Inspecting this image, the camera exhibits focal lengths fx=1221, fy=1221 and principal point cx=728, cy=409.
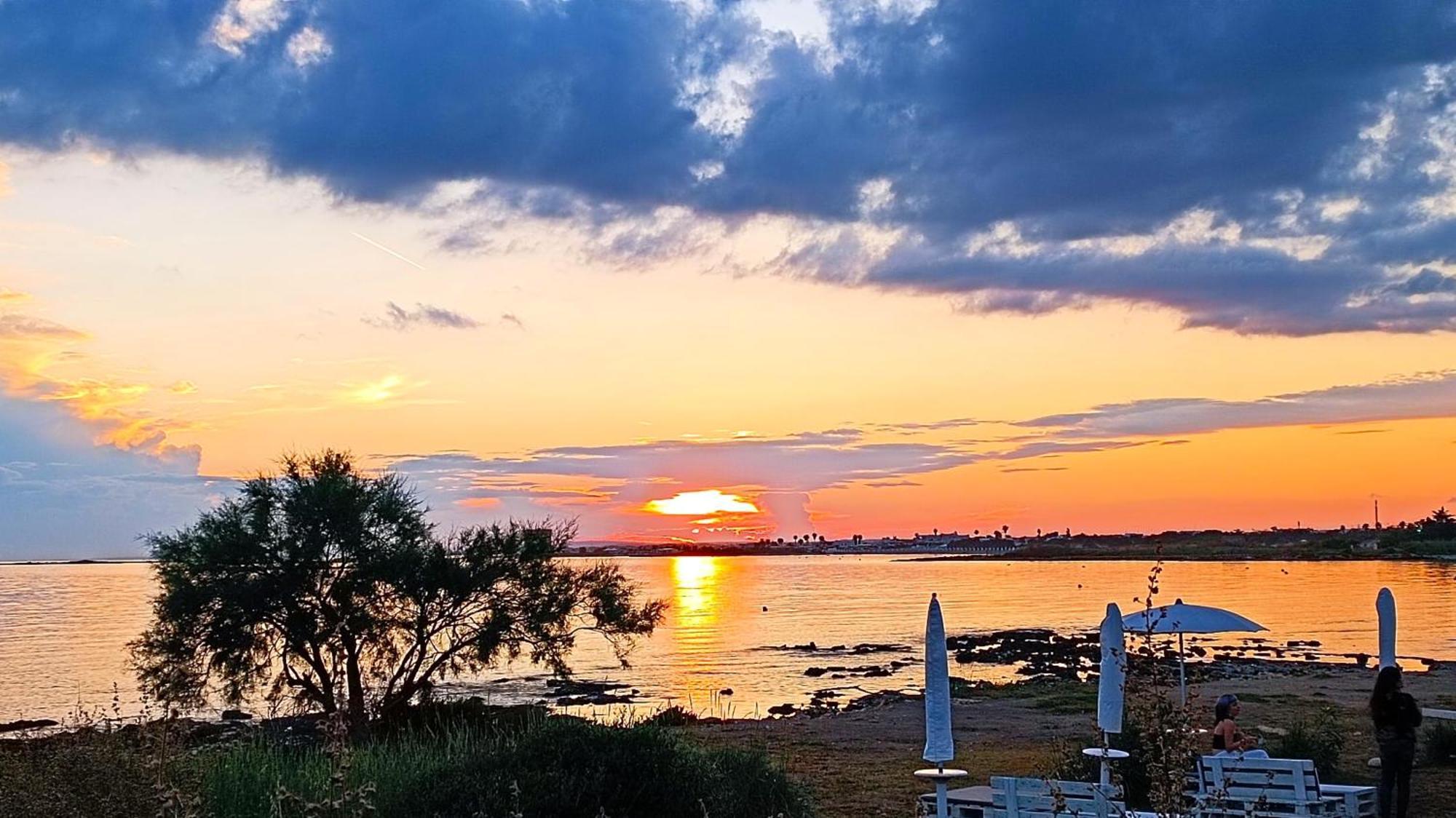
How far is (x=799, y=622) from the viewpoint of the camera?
74.3 m

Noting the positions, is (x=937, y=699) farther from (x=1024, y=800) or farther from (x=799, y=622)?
(x=799, y=622)

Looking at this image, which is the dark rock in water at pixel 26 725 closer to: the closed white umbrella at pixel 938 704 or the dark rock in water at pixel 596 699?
the dark rock in water at pixel 596 699

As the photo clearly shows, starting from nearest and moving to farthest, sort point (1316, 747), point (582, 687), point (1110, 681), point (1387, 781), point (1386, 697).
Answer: point (1110, 681) < point (1386, 697) < point (1387, 781) < point (1316, 747) < point (582, 687)

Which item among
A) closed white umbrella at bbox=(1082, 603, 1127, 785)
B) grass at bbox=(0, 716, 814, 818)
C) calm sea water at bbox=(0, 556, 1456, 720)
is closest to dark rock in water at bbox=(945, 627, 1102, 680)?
calm sea water at bbox=(0, 556, 1456, 720)

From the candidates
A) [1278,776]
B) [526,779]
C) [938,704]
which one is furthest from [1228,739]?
[526,779]

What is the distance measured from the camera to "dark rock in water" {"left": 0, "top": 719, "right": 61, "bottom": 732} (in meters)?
29.3

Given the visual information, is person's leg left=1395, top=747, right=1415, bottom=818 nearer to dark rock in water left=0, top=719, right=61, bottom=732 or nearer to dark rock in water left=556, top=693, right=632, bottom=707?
dark rock in water left=556, top=693, right=632, bottom=707

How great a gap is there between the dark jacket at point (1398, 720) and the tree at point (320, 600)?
1592cm

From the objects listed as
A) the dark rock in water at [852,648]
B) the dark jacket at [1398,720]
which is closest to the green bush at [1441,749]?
the dark jacket at [1398,720]

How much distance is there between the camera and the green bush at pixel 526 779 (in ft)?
24.4

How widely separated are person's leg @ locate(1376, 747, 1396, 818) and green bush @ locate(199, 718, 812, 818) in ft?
20.0

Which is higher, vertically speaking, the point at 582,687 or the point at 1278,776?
the point at 1278,776

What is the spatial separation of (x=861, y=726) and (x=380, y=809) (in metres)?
20.1

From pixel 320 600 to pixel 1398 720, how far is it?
18.1 m
